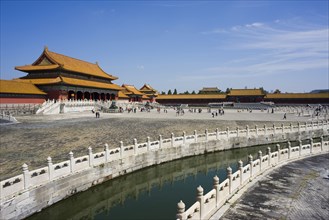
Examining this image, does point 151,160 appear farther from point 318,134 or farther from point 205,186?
point 318,134

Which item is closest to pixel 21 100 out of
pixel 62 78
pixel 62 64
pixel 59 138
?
pixel 62 78

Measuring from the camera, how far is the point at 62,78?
152ft

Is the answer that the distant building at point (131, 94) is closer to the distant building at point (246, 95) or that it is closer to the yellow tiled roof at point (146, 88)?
the yellow tiled roof at point (146, 88)

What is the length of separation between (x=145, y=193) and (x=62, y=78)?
120ft

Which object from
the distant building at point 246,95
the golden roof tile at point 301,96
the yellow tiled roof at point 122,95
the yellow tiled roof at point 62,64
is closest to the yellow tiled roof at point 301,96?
the golden roof tile at point 301,96

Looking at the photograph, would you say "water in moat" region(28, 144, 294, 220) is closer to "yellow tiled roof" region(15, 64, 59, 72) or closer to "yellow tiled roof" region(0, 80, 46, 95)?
"yellow tiled roof" region(0, 80, 46, 95)

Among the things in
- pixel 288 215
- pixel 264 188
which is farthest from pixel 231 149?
pixel 288 215

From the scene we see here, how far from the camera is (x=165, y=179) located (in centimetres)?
1791

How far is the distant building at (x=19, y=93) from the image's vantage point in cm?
3844

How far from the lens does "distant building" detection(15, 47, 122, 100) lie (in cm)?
4603

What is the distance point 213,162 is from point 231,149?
3917 mm

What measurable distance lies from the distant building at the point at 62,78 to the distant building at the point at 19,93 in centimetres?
195

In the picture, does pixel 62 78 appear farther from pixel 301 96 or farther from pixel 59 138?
pixel 301 96

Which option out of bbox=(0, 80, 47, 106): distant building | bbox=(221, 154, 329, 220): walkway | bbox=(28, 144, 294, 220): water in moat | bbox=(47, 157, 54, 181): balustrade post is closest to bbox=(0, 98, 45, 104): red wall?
bbox=(0, 80, 47, 106): distant building
